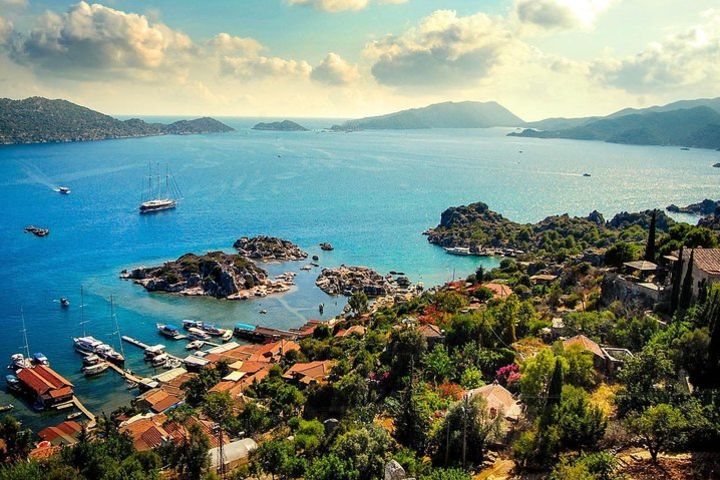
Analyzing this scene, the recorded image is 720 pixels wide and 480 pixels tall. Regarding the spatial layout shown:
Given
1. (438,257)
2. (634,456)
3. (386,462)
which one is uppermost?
(634,456)

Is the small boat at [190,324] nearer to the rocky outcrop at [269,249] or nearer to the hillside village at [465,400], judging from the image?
the hillside village at [465,400]

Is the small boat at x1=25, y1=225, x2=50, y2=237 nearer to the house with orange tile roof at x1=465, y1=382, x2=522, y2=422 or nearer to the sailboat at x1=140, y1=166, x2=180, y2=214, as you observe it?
the sailboat at x1=140, y1=166, x2=180, y2=214

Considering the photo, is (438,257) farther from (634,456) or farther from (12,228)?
(12,228)

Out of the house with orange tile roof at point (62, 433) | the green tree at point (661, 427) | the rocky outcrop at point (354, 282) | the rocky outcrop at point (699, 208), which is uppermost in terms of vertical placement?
the green tree at point (661, 427)

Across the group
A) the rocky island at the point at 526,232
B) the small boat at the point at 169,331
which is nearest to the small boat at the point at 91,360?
the small boat at the point at 169,331

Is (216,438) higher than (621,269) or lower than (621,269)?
lower

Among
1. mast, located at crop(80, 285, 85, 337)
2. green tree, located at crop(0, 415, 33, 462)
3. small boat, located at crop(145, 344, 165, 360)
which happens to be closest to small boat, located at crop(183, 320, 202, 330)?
small boat, located at crop(145, 344, 165, 360)

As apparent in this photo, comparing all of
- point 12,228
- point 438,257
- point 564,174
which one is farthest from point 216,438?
point 564,174
